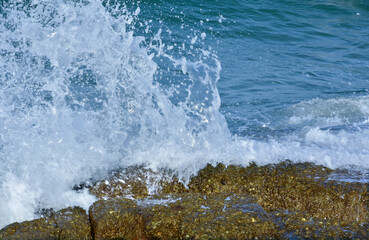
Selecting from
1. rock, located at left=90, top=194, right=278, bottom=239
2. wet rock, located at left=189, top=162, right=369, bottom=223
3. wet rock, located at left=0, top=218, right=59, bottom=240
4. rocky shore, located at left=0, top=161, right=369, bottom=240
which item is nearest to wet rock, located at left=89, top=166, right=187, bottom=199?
rocky shore, located at left=0, top=161, right=369, bottom=240

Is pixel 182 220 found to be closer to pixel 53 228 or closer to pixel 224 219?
pixel 224 219

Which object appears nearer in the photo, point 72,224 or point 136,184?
point 72,224

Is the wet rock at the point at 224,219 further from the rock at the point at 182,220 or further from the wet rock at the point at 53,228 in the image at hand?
the wet rock at the point at 53,228

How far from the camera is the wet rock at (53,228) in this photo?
2551mm

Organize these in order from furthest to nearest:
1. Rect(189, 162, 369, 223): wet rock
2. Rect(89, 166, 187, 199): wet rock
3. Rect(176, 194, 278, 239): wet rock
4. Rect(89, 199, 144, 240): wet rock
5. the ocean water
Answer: the ocean water
Rect(89, 166, 187, 199): wet rock
Rect(189, 162, 369, 223): wet rock
Rect(89, 199, 144, 240): wet rock
Rect(176, 194, 278, 239): wet rock

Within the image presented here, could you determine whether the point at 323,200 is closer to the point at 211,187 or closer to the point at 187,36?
the point at 211,187

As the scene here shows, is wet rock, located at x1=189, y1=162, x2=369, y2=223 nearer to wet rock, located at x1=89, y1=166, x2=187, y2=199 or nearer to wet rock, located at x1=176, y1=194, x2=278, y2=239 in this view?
wet rock, located at x1=89, y1=166, x2=187, y2=199

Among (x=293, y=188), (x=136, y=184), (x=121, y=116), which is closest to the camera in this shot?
(x=293, y=188)

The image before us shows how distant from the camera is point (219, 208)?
8.96 feet

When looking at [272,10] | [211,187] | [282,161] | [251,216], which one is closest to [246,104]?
[282,161]

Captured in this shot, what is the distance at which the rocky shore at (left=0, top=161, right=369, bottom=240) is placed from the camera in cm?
256

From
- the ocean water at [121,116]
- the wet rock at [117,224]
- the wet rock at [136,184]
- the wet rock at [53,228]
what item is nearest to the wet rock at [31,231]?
the wet rock at [53,228]

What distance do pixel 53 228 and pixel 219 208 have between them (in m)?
0.88

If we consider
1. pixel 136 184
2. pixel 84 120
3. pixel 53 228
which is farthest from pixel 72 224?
pixel 84 120
